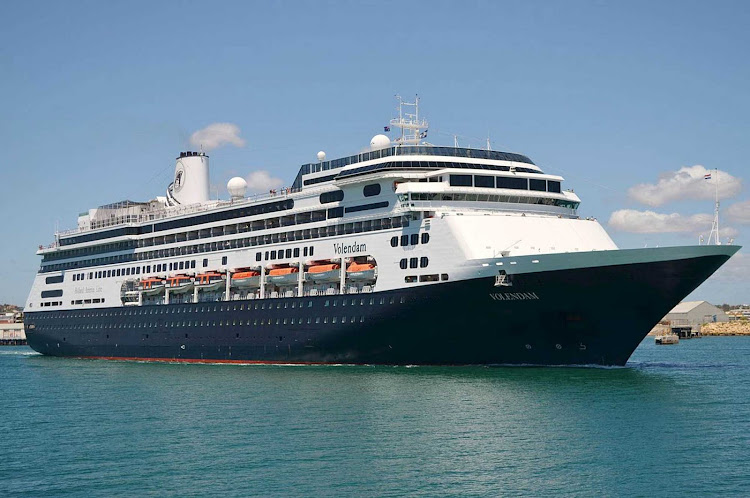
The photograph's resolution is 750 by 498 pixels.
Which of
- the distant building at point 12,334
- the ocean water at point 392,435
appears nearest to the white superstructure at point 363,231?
the ocean water at point 392,435

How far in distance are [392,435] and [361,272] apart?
20.4m

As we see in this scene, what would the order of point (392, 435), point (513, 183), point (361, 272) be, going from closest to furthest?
point (392, 435) < point (513, 183) < point (361, 272)

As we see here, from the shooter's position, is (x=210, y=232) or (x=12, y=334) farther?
(x=12, y=334)

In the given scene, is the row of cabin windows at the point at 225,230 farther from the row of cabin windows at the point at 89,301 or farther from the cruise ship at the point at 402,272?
the row of cabin windows at the point at 89,301

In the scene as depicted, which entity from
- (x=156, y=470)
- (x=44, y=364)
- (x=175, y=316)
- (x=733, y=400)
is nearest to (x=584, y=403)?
(x=733, y=400)

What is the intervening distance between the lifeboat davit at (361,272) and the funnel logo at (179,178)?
1110 inches

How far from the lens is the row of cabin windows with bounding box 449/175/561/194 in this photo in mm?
46125

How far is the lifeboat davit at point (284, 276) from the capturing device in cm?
5297

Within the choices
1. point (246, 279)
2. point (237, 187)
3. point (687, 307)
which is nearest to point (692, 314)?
point (687, 307)

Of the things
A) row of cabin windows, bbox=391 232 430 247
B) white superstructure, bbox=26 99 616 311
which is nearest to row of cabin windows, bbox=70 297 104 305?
white superstructure, bbox=26 99 616 311

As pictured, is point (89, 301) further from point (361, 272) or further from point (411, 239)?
point (411, 239)

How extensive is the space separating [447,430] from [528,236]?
→ 17876mm

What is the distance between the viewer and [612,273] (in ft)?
127

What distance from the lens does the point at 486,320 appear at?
138 ft
